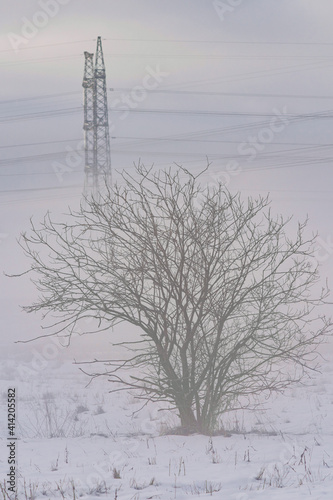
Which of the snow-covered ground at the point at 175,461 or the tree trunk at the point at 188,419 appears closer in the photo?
the snow-covered ground at the point at 175,461

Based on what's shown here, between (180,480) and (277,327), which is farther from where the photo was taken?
(277,327)

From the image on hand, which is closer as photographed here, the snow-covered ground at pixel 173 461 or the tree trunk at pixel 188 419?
the snow-covered ground at pixel 173 461

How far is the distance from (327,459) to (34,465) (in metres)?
4.69

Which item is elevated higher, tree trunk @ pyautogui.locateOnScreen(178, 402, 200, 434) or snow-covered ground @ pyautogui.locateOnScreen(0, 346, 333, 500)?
tree trunk @ pyautogui.locateOnScreen(178, 402, 200, 434)

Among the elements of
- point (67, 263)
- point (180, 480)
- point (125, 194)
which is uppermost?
point (125, 194)

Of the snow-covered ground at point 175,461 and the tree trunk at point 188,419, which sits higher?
the tree trunk at point 188,419

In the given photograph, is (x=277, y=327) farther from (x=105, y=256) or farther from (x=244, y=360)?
(x=105, y=256)

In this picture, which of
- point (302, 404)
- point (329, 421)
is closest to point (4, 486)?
point (329, 421)

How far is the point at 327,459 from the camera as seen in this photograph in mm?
10023

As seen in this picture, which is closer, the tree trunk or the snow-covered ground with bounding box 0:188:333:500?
the snow-covered ground with bounding box 0:188:333:500

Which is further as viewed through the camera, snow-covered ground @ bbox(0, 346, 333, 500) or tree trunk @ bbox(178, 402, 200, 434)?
tree trunk @ bbox(178, 402, 200, 434)

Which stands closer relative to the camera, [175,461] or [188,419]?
Answer: [175,461]

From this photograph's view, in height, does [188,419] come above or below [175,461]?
above

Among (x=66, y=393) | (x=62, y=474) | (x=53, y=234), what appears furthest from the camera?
(x=66, y=393)
